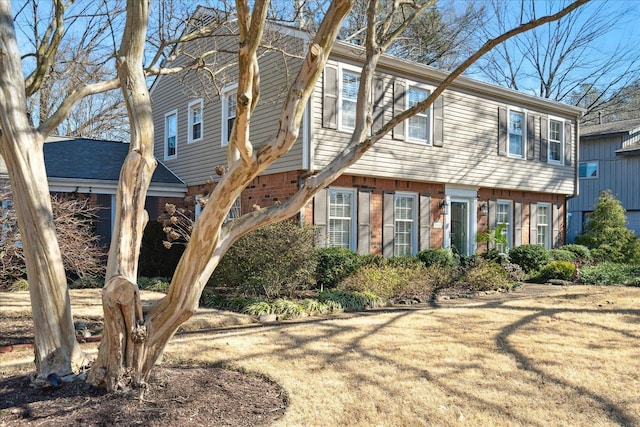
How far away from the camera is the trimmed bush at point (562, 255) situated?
627 inches

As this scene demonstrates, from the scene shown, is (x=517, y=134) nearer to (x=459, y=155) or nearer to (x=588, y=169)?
(x=459, y=155)

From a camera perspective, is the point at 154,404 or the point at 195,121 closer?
the point at 154,404

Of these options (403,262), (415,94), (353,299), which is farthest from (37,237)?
(415,94)

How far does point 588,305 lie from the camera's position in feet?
30.7

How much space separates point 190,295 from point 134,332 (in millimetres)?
480

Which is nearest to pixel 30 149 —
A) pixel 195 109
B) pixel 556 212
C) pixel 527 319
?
pixel 527 319

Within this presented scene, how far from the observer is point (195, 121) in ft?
52.0

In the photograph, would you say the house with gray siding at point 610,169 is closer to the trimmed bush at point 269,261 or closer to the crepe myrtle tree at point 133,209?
the trimmed bush at point 269,261

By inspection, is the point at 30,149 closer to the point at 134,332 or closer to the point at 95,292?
the point at 134,332

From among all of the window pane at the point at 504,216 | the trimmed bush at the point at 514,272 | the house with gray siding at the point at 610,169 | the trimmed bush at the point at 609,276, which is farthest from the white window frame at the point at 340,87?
the house with gray siding at the point at 610,169

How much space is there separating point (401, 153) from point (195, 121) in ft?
20.8

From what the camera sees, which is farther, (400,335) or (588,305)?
(588,305)

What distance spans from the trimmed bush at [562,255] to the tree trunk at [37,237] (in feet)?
47.4

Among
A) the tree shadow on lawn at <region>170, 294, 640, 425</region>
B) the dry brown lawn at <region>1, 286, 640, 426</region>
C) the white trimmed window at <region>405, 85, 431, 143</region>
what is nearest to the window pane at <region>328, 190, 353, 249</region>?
the white trimmed window at <region>405, 85, 431, 143</region>
